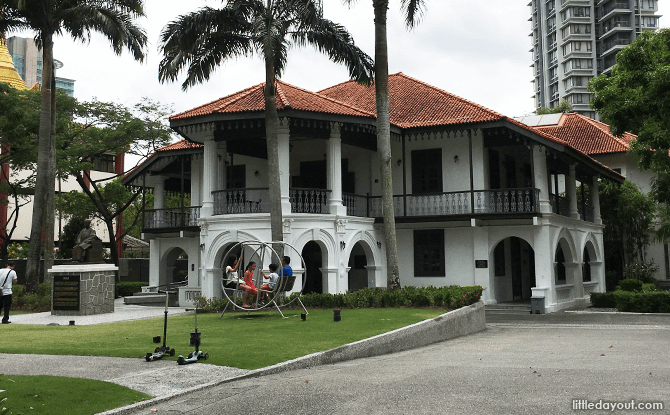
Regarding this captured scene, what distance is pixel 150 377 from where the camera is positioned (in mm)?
8344

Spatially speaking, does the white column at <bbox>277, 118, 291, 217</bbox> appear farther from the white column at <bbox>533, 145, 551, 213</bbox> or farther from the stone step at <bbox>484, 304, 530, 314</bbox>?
the white column at <bbox>533, 145, 551, 213</bbox>

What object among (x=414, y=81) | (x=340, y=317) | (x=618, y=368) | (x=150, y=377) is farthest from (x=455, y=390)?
(x=414, y=81)

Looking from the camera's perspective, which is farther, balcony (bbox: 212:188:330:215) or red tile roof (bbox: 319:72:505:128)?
red tile roof (bbox: 319:72:505:128)

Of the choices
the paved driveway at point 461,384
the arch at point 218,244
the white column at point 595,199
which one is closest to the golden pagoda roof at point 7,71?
the arch at point 218,244

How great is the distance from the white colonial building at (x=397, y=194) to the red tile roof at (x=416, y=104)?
0.30 ft

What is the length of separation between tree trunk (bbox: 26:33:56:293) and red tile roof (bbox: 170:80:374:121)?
15.0 ft

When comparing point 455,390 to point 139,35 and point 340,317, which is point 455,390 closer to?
point 340,317

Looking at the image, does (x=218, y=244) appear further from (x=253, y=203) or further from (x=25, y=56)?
(x=25, y=56)

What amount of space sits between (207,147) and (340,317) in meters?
9.68

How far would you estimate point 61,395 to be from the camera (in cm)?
714

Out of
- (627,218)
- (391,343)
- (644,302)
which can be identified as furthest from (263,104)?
(627,218)

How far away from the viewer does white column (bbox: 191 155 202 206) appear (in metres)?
27.2

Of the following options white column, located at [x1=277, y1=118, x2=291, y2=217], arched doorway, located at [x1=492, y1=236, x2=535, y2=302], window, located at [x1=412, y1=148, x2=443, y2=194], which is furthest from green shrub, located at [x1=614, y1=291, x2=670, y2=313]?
white column, located at [x1=277, y1=118, x2=291, y2=217]

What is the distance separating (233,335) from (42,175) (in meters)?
12.9
